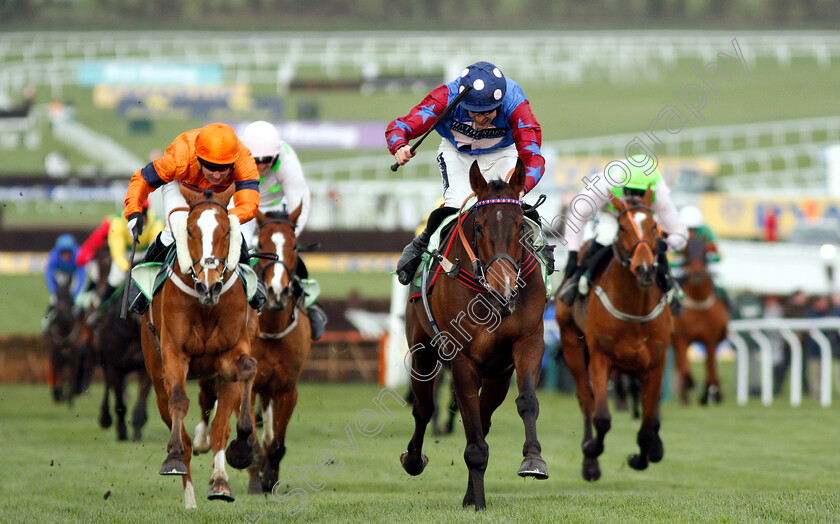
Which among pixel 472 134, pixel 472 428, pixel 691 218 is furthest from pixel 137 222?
pixel 691 218

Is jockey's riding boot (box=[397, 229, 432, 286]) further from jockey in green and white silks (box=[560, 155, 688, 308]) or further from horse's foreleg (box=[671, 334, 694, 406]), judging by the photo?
horse's foreleg (box=[671, 334, 694, 406])

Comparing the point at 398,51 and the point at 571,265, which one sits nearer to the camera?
the point at 571,265

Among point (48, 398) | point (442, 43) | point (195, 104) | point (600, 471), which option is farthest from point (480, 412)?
point (442, 43)

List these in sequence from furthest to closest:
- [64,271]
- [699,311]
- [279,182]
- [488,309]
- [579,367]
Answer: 1. [64,271]
2. [699,311]
3. [579,367]
4. [279,182]
5. [488,309]

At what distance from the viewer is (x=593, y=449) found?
792 cm

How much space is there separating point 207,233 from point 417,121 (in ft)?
4.70

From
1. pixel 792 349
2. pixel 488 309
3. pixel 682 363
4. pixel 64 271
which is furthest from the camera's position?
pixel 792 349

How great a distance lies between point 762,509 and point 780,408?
8219 millimetres

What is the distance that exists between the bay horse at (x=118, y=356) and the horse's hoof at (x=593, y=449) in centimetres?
414

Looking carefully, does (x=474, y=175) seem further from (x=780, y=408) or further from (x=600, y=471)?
(x=780, y=408)

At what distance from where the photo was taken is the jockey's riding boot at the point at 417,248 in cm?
668

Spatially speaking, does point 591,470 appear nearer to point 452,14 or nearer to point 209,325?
point 209,325

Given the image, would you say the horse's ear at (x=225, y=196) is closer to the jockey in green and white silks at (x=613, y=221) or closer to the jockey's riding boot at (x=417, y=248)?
the jockey's riding boot at (x=417, y=248)

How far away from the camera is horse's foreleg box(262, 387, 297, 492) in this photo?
7.51m
